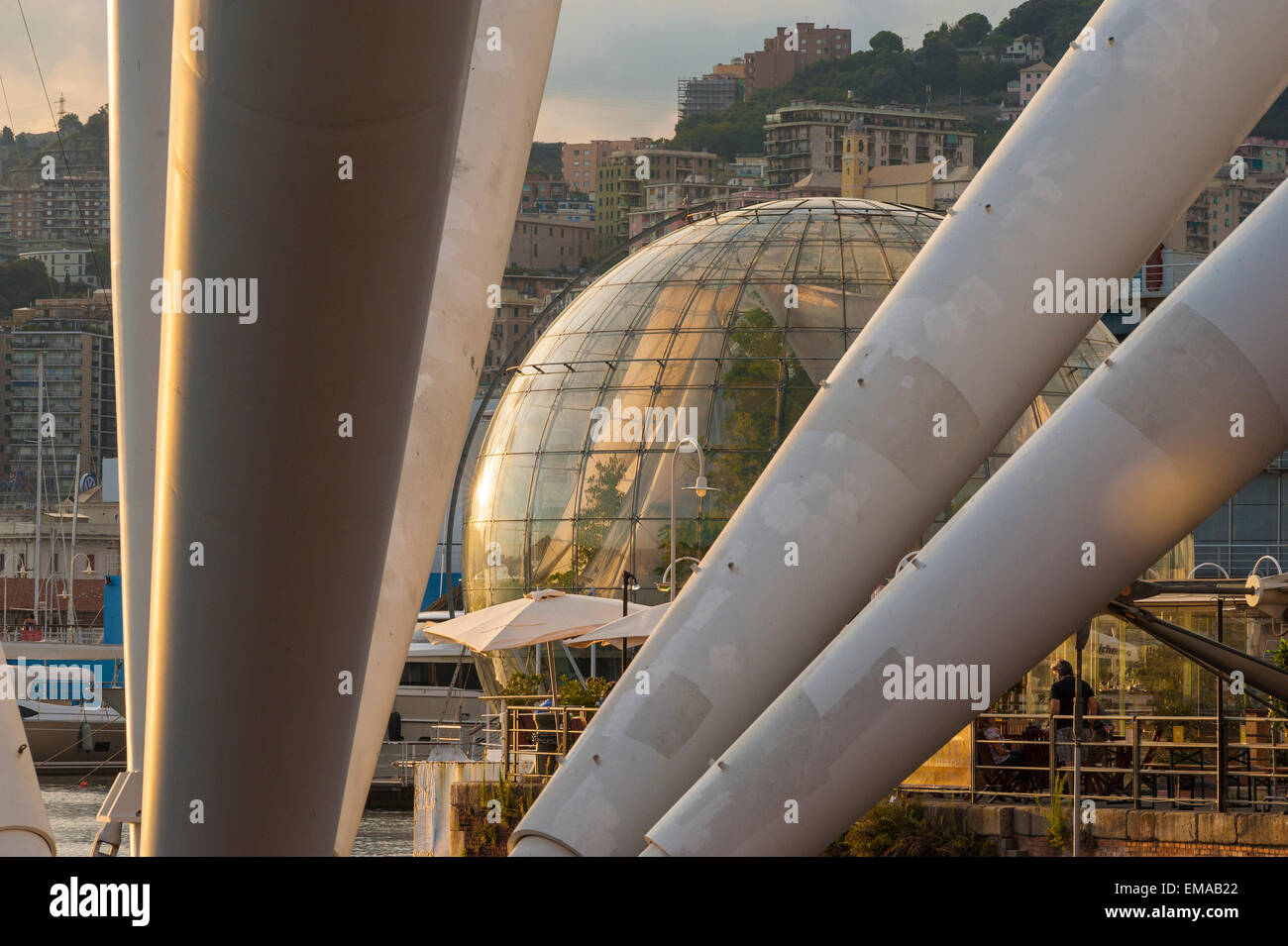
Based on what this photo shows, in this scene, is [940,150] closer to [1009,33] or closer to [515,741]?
[1009,33]

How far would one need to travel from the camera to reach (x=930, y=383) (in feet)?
37.6

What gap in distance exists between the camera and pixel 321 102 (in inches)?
112

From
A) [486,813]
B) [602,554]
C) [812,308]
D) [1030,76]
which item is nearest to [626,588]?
[486,813]

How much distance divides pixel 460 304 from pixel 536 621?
16.3 meters

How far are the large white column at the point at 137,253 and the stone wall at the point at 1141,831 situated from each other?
9.03 m

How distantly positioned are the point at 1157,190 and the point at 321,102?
881cm

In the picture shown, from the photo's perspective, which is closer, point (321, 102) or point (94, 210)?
point (321, 102)

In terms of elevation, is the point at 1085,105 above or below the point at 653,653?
above

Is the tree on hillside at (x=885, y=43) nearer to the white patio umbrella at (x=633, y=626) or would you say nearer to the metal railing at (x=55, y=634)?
the metal railing at (x=55, y=634)
